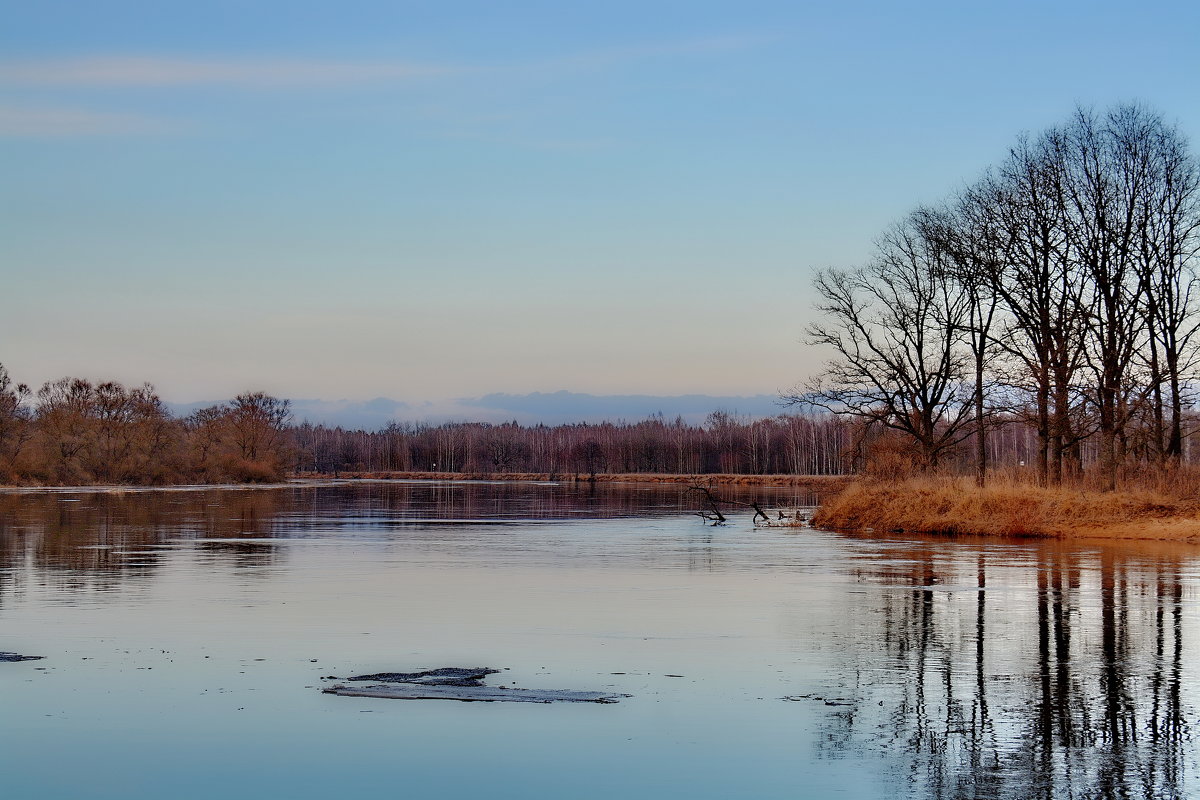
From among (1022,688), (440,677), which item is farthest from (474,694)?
(1022,688)

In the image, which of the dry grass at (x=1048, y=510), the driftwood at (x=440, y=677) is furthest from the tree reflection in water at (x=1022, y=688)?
the dry grass at (x=1048, y=510)

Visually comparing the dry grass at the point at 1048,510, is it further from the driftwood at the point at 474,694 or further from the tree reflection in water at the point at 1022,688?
the driftwood at the point at 474,694

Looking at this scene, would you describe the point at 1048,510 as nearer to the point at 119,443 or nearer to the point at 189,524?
the point at 189,524

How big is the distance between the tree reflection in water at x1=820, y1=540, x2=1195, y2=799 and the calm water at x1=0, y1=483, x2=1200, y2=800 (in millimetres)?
48

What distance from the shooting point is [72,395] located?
111312 mm

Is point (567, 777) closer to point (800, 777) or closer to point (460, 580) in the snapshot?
point (800, 777)

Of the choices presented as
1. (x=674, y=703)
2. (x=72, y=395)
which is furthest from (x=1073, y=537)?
(x=72, y=395)

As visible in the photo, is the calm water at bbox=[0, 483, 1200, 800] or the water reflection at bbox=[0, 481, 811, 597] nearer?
the calm water at bbox=[0, 483, 1200, 800]

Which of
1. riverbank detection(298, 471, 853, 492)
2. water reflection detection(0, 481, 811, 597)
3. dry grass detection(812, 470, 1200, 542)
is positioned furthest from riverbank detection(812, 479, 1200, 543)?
riverbank detection(298, 471, 853, 492)

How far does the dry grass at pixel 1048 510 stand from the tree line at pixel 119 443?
72.3m

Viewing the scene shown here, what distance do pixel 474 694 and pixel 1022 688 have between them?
5.30 m

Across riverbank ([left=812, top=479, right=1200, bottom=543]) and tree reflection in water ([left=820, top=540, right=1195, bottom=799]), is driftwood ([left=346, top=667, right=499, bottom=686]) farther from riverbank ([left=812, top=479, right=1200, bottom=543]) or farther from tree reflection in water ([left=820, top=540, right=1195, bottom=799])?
riverbank ([left=812, top=479, right=1200, bottom=543])

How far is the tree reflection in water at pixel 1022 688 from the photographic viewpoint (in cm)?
884

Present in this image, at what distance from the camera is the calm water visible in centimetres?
902
